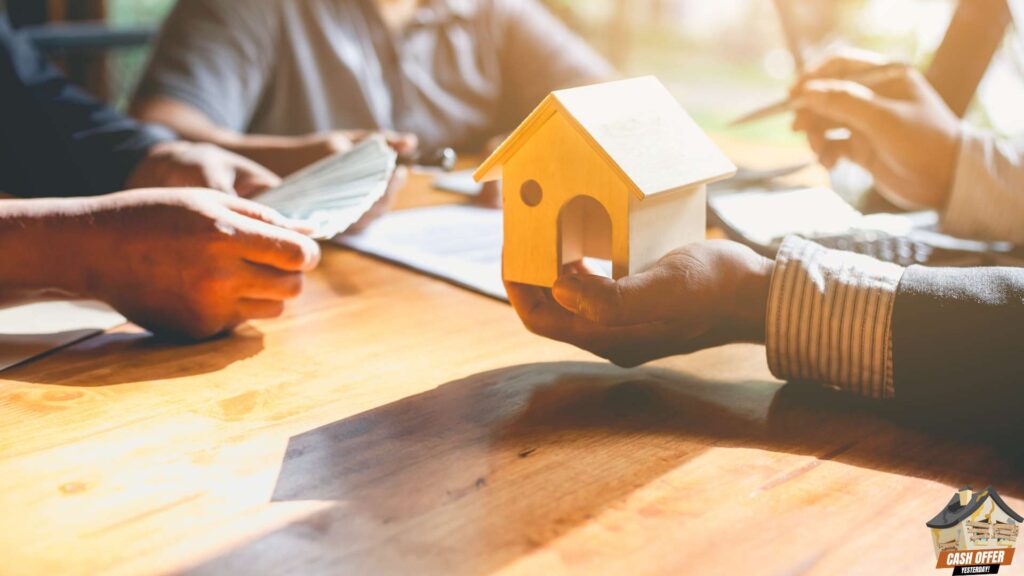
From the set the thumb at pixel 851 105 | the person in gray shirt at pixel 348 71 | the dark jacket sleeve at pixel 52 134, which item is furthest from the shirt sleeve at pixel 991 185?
the dark jacket sleeve at pixel 52 134

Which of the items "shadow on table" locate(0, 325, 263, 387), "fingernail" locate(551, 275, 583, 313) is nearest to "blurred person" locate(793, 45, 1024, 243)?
"fingernail" locate(551, 275, 583, 313)

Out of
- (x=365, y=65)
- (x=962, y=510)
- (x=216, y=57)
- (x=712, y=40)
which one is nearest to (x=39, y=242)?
(x=962, y=510)

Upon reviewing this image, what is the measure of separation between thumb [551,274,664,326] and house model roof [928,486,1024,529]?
0.26 m

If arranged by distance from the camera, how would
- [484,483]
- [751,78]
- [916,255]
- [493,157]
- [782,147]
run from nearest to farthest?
[484,483] → [493,157] → [916,255] → [782,147] → [751,78]

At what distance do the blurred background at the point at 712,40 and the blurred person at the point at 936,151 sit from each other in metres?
0.24

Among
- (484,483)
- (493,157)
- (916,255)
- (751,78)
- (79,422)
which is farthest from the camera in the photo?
(751,78)

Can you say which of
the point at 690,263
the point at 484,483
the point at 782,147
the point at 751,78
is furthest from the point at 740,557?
the point at 751,78

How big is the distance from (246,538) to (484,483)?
0.54 ft

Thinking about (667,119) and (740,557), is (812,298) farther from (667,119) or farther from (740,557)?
(740,557)

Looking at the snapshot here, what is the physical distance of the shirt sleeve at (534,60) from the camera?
2309 millimetres

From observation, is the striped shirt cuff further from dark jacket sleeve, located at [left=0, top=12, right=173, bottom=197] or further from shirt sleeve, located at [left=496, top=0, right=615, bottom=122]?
shirt sleeve, located at [left=496, top=0, right=615, bottom=122]

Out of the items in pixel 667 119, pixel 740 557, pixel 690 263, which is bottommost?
pixel 740 557

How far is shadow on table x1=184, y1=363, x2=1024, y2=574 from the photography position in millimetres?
555

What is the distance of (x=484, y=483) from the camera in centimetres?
63
